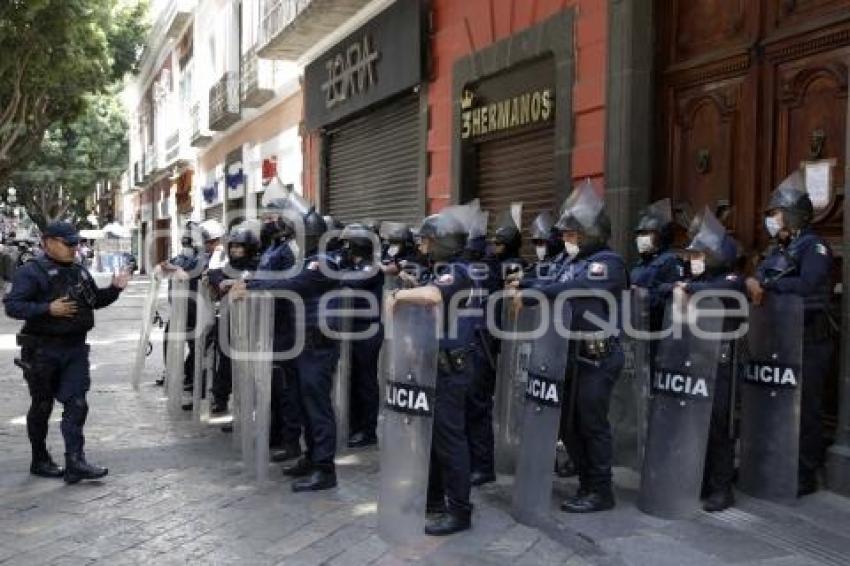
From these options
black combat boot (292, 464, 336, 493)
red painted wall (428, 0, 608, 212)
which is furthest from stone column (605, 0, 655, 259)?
black combat boot (292, 464, 336, 493)

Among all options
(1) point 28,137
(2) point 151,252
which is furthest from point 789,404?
(2) point 151,252

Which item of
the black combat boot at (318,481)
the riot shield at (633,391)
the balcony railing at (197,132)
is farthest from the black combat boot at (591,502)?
the balcony railing at (197,132)

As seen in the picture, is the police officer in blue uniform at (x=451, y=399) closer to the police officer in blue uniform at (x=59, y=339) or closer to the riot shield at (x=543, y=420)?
the riot shield at (x=543, y=420)

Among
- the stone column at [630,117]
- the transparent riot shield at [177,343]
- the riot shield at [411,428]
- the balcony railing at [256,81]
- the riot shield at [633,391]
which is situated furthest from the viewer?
the balcony railing at [256,81]

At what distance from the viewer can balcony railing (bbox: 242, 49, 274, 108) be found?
1759 centimetres

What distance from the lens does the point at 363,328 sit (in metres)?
6.97

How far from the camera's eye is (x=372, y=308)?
689cm

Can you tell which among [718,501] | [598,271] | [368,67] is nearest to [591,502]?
→ [718,501]

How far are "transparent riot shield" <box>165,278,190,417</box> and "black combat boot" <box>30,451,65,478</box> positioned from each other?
2.12 m

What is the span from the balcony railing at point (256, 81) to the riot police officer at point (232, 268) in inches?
403

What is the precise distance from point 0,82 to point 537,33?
14.8 m

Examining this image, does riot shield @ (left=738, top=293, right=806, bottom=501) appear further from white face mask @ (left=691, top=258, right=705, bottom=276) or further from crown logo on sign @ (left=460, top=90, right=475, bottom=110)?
crown logo on sign @ (left=460, top=90, right=475, bottom=110)

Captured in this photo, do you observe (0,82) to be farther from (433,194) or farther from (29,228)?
(29,228)

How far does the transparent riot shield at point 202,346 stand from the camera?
7.88 meters
